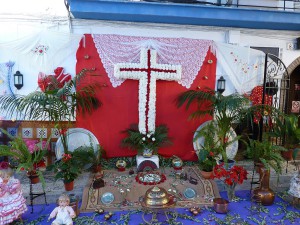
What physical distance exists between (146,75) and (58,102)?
1.82m

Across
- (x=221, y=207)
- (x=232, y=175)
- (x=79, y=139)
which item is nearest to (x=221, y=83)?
(x=232, y=175)

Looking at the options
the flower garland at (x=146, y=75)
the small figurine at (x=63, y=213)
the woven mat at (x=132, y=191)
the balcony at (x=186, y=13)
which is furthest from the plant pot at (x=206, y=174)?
the balcony at (x=186, y=13)

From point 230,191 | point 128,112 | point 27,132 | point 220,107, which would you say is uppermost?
point 220,107

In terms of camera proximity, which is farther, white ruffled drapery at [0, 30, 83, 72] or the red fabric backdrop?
the red fabric backdrop

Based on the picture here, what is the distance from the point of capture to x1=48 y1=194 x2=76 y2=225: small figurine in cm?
321

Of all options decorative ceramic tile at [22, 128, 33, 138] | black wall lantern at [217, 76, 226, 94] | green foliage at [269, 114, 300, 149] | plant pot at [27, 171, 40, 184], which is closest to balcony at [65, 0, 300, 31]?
black wall lantern at [217, 76, 226, 94]

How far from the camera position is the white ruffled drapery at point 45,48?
5059 mm

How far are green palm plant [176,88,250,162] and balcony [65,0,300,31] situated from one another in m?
1.44

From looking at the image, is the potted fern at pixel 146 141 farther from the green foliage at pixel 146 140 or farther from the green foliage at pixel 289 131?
the green foliage at pixel 289 131

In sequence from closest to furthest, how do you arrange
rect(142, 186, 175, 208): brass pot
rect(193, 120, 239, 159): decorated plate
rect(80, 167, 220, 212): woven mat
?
rect(142, 186, 175, 208): brass pot
rect(80, 167, 220, 212): woven mat
rect(193, 120, 239, 159): decorated plate

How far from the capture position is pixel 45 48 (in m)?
5.15

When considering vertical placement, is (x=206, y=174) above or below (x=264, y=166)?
below

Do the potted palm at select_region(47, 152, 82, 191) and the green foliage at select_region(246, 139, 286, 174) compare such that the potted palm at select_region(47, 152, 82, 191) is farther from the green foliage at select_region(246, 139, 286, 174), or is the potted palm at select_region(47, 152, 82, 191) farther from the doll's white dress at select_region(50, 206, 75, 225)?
the green foliage at select_region(246, 139, 286, 174)

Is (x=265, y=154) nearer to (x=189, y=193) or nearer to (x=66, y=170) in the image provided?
(x=189, y=193)
